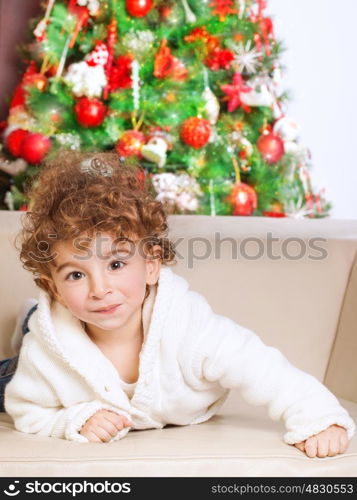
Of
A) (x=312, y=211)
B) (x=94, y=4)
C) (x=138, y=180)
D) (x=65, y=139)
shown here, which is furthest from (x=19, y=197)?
(x=138, y=180)

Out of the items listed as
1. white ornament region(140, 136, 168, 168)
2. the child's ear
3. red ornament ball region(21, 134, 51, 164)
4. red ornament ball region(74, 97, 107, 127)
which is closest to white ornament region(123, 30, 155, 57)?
red ornament ball region(74, 97, 107, 127)

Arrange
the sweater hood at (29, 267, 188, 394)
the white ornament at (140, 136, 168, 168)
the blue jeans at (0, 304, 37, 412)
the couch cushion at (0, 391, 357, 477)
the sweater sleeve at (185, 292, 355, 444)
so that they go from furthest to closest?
1. the white ornament at (140, 136, 168, 168)
2. the blue jeans at (0, 304, 37, 412)
3. the sweater hood at (29, 267, 188, 394)
4. the sweater sleeve at (185, 292, 355, 444)
5. the couch cushion at (0, 391, 357, 477)

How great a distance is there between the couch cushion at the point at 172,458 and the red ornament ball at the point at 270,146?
194 centimetres

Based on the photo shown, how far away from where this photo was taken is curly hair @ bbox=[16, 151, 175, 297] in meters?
1.34

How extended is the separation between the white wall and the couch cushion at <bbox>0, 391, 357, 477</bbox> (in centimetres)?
312

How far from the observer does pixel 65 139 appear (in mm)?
2961

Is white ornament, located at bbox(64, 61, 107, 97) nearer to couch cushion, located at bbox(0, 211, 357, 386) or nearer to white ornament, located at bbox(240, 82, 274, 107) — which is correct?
white ornament, located at bbox(240, 82, 274, 107)

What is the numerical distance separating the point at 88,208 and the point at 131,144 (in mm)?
1612

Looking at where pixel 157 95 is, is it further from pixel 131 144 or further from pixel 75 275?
pixel 75 275

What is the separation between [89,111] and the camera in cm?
293

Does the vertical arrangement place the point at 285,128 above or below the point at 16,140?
above

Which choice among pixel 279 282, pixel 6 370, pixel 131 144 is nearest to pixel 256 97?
pixel 131 144

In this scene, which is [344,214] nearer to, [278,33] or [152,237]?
[278,33]
